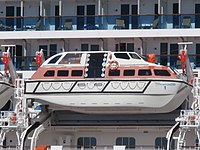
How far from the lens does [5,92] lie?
40281mm

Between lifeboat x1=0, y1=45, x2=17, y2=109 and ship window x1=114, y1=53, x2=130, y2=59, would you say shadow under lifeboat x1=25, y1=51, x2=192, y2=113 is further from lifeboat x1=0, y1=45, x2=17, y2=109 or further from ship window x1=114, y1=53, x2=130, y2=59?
lifeboat x1=0, y1=45, x2=17, y2=109

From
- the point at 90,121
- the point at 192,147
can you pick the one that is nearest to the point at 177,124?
the point at 192,147

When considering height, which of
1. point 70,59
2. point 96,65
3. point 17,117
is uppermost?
point 70,59

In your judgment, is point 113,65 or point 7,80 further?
point 7,80

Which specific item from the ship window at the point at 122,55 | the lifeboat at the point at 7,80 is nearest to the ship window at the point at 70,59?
the ship window at the point at 122,55

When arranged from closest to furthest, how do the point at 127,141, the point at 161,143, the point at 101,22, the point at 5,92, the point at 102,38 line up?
the point at 5,92
the point at 161,143
the point at 127,141
the point at 102,38
the point at 101,22

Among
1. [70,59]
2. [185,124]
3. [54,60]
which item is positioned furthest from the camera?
[54,60]

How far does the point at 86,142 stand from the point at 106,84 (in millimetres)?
3305

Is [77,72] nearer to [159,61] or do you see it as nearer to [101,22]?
[101,22]

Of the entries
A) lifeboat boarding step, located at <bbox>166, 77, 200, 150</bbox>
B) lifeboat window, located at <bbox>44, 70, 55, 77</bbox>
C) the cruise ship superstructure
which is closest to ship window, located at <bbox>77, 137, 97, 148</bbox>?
the cruise ship superstructure

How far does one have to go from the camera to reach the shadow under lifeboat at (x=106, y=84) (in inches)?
1524

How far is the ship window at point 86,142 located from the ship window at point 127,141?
38.2 inches

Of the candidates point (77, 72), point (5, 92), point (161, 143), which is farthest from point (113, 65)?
point (5, 92)

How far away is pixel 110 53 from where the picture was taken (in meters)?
39.6
